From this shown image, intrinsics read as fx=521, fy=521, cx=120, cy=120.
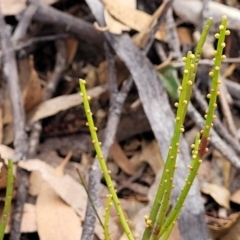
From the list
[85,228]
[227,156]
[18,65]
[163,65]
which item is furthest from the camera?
[18,65]

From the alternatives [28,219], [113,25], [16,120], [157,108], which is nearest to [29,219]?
[28,219]

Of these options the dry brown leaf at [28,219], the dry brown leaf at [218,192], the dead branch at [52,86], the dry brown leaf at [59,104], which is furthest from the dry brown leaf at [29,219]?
the dry brown leaf at [218,192]

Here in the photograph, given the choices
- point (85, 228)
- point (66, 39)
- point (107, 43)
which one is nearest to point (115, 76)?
point (107, 43)

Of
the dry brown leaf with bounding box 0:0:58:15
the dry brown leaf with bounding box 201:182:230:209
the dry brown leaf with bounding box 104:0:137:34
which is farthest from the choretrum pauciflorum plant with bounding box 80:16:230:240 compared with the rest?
the dry brown leaf with bounding box 0:0:58:15

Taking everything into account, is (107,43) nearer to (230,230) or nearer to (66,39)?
(66,39)

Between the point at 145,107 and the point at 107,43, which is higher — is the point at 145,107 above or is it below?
below

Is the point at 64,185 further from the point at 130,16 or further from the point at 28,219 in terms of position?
the point at 130,16

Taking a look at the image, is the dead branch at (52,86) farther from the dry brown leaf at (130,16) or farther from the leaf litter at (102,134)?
the dry brown leaf at (130,16)

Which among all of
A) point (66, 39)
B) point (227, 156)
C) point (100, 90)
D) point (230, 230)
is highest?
point (66, 39)
